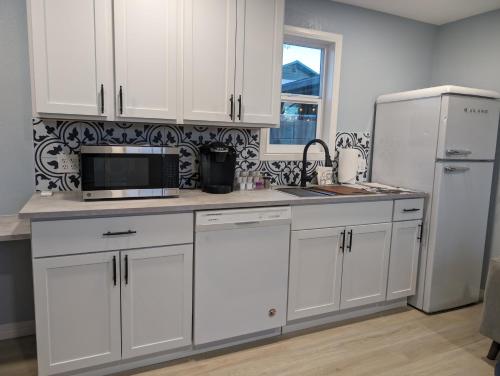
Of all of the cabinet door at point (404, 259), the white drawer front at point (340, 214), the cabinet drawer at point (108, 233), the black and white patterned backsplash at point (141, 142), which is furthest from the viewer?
the cabinet door at point (404, 259)

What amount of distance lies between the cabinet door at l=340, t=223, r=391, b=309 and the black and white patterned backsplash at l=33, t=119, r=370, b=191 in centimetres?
71

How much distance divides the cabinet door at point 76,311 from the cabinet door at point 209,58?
3.38 feet

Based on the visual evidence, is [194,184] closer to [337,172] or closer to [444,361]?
[337,172]

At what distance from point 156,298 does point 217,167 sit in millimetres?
885

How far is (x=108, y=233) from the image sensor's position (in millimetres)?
1834

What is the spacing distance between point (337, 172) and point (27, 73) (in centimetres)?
237

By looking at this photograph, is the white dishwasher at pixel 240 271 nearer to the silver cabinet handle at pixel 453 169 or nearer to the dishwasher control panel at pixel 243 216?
the dishwasher control panel at pixel 243 216

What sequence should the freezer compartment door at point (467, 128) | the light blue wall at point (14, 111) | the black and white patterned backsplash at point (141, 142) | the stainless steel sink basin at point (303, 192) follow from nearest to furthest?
the light blue wall at point (14, 111) < the black and white patterned backsplash at point (141, 142) < the stainless steel sink basin at point (303, 192) < the freezer compartment door at point (467, 128)

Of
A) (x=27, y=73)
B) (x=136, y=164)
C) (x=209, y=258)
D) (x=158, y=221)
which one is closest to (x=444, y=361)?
(x=209, y=258)

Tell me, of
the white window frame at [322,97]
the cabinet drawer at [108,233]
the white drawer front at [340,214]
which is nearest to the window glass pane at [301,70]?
the white window frame at [322,97]

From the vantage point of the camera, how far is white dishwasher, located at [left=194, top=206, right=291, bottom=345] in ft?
6.81

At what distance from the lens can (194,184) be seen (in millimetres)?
2600

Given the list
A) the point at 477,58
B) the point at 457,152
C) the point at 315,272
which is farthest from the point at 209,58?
the point at 477,58

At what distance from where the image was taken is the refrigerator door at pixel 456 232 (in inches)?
107
